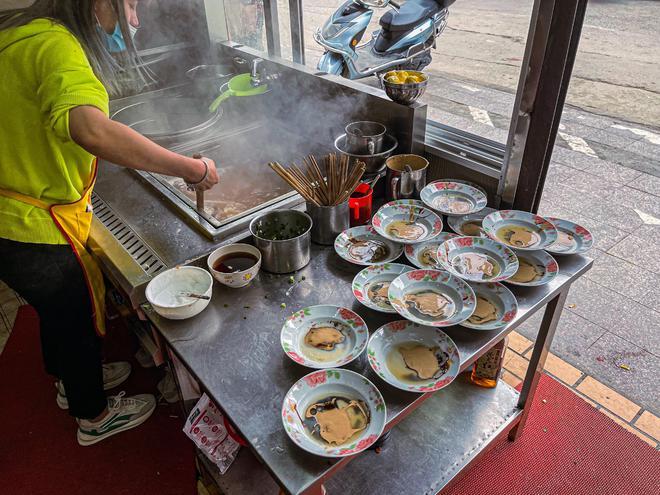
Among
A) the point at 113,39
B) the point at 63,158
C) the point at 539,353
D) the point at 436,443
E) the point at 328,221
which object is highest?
the point at 113,39

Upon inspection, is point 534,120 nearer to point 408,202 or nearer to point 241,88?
point 408,202

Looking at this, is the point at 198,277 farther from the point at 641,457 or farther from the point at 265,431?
the point at 641,457

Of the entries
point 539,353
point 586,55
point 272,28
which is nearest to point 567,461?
point 539,353

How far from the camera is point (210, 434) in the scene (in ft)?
6.16

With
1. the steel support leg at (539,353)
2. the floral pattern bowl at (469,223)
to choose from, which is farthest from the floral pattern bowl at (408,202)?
the steel support leg at (539,353)

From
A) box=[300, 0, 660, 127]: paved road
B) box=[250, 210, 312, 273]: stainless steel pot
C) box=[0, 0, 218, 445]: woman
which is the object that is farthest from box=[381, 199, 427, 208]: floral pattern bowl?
box=[300, 0, 660, 127]: paved road

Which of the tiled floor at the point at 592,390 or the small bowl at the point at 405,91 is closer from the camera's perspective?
the small bowl at the point at 405,91

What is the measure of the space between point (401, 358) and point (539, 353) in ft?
2.92

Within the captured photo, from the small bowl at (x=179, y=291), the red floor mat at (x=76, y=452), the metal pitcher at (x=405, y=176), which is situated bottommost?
the red floor mat at (x=76, y=452)

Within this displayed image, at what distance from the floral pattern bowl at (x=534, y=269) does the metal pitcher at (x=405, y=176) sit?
52 centimetres

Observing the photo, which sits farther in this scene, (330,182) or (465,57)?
(465,57)

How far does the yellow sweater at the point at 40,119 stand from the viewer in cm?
140

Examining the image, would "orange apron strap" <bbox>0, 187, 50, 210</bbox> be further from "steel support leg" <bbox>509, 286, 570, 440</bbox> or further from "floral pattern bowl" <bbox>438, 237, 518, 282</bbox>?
"steel support leg" <bbox>509, 286, 570, 440</bbox>

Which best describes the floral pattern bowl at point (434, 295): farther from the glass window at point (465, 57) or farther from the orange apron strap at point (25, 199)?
the orange apron strap at point (25, 199)
